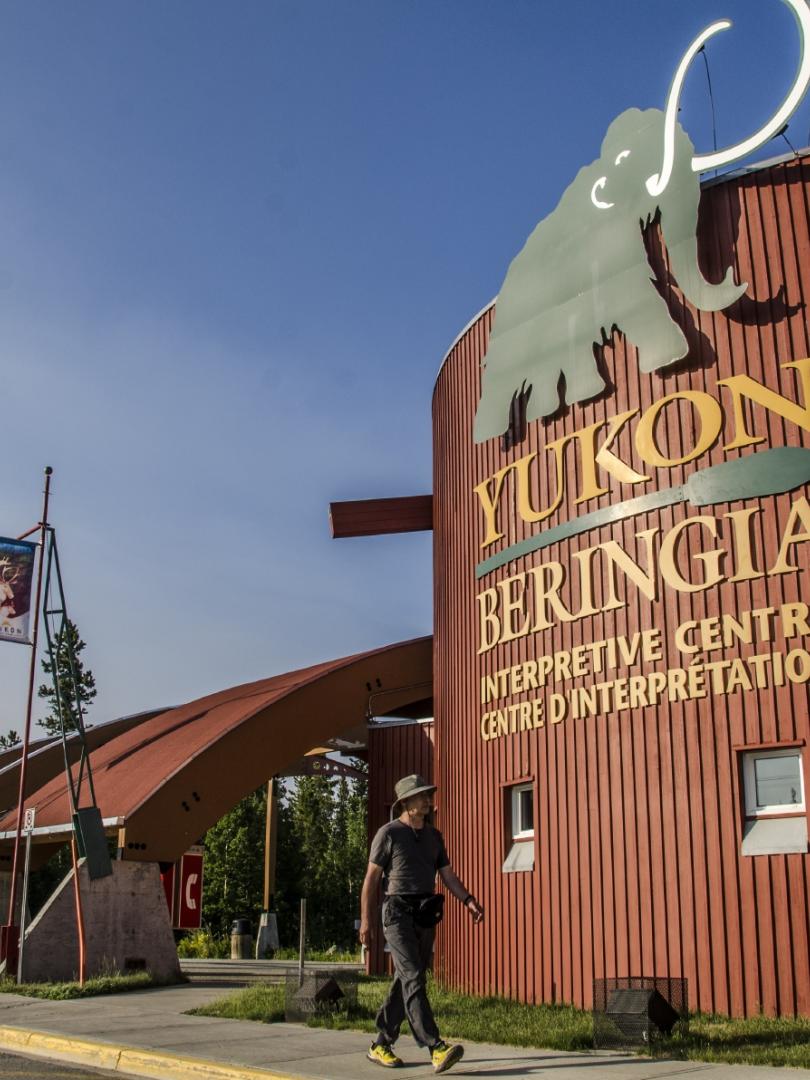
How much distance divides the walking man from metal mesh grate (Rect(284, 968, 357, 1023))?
255 cm

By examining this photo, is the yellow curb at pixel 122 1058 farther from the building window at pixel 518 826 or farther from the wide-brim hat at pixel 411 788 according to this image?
the building window at pixel 518 826

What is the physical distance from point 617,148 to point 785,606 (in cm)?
580

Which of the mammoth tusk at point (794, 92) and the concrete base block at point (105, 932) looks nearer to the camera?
the mammoth tusk at point (794, 92)

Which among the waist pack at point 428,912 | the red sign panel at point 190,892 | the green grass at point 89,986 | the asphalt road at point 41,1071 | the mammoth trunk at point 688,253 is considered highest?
the mammoth trunk at point 688,253

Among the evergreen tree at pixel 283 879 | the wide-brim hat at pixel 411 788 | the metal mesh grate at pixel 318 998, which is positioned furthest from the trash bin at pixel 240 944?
the wide-brim hat at pixel 411 788

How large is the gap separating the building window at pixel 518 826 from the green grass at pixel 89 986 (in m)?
5.46

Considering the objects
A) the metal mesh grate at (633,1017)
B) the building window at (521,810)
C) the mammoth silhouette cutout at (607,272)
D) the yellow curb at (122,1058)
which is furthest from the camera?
the building window at (521,810)

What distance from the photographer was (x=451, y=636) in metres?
15.6

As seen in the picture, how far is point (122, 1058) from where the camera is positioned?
359 inches

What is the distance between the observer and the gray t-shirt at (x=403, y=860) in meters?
8.33

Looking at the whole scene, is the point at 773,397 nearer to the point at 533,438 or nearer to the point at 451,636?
the point at 533,438

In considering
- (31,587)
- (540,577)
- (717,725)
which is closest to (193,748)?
(31,587)

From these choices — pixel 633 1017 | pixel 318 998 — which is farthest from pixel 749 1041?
pixel 318 998

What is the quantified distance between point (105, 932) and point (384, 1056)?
31.1 feet
